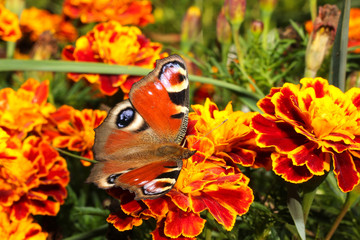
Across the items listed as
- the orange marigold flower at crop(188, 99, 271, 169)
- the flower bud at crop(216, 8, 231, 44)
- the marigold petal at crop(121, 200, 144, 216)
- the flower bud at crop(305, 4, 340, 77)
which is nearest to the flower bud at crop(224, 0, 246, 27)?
the flower bud at crop(216, 8, 231, 44)

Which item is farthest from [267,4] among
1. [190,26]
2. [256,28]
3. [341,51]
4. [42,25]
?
[42,25]

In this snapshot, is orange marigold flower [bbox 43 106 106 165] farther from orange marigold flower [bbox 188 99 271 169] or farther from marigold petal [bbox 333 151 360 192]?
marigold petal [bbox 333 151 360 192]

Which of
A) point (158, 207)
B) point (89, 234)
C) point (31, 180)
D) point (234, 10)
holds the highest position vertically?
point (234, 10)

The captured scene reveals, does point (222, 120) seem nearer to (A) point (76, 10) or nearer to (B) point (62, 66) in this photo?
(B) point (62, 66)

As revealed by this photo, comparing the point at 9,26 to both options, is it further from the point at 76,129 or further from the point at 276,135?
the point at 276,135

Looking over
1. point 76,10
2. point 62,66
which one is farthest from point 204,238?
point 76,10
